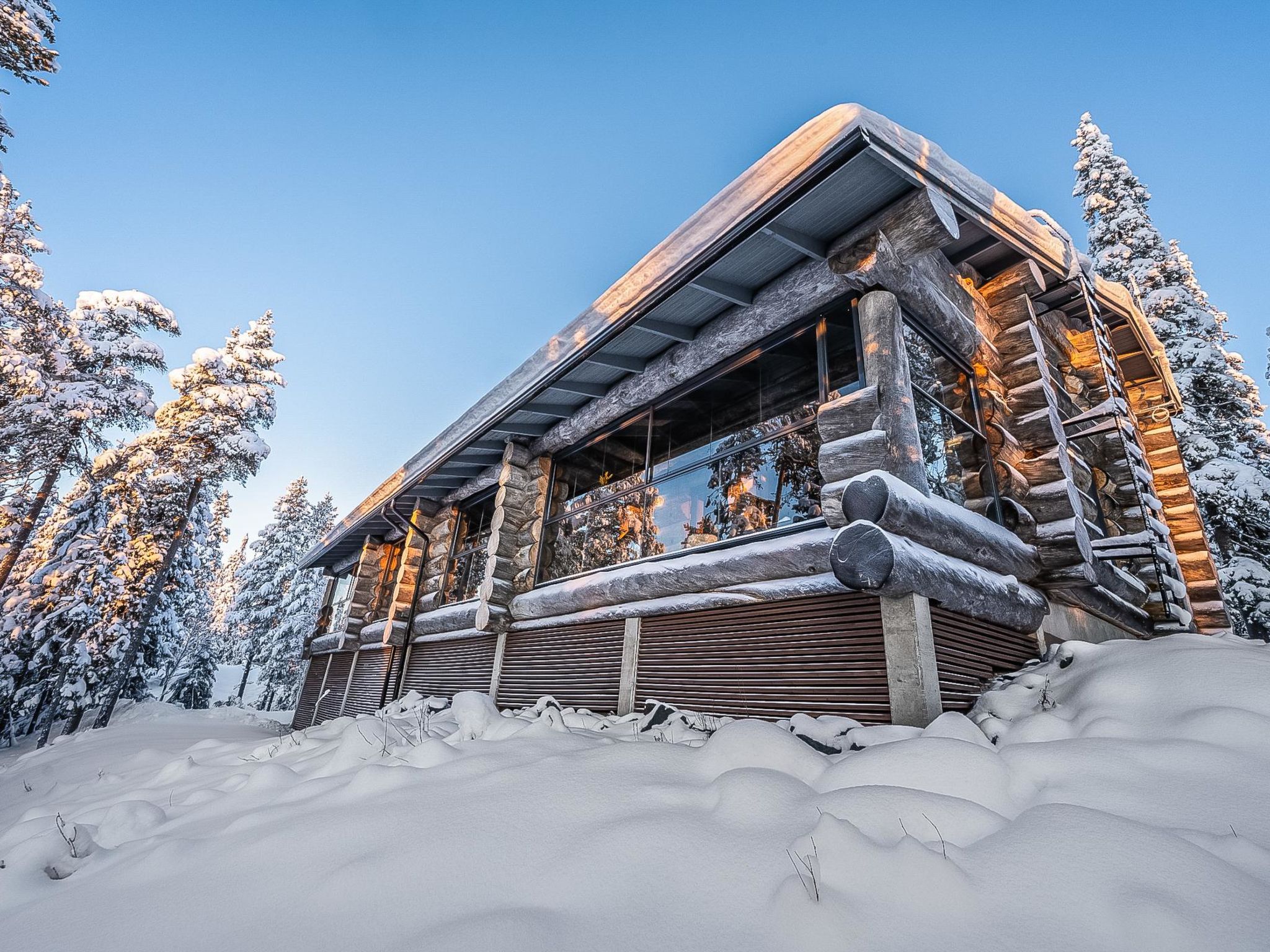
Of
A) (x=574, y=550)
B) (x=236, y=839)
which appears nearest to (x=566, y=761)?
(x=236, y=839)

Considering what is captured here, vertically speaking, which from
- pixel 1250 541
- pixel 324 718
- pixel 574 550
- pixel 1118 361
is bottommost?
pixel 324 718

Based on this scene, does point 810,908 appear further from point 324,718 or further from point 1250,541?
point 1250,541

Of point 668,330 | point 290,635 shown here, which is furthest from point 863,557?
point 290,635

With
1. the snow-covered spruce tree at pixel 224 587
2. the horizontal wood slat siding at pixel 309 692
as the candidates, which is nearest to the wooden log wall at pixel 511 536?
the horizontal wood slat siding at pixel 309 692

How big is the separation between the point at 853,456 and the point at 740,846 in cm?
288

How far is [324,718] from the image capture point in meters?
10.9

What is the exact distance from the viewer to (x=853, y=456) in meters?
4.06

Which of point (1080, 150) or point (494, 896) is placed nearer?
point (494, 896)

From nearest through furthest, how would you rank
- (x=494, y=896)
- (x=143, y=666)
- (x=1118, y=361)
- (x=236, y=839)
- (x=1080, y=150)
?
(x=494, y=896) < (x=236, y=839) < (x=1118, y=361) < (x=1080, y=150) < (x=143, y=666)

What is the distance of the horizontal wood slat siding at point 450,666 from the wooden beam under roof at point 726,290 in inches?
200

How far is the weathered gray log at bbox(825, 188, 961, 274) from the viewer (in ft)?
13.1

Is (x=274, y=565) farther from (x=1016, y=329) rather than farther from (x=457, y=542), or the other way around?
(x=1016, y=329)

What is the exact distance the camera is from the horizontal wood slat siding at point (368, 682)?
9.55 m

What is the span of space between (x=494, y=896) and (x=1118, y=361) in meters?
10.5
